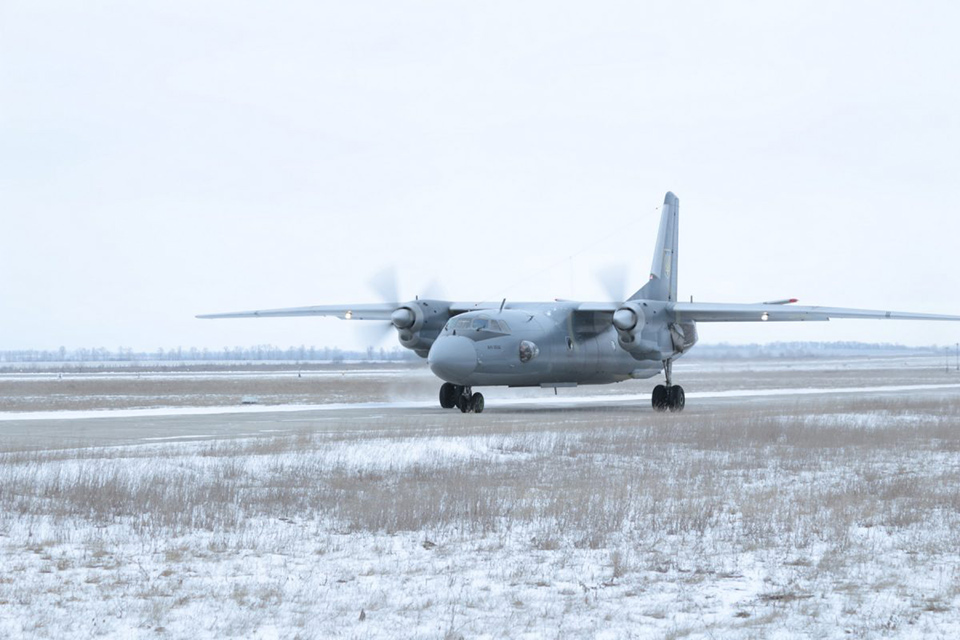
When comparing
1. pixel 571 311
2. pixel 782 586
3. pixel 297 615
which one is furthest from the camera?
pixel 571 311

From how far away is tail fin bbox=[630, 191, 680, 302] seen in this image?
38156 mm

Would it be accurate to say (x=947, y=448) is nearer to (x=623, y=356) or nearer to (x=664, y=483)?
(x=664, y=483)

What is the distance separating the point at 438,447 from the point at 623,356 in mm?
17554

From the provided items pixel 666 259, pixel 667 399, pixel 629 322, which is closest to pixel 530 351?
pixel 629 322

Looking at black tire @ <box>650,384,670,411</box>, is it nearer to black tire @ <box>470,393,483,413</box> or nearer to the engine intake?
the engine intake

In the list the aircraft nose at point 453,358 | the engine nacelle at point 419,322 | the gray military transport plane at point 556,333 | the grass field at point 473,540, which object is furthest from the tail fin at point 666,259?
the grass field at point 473,540

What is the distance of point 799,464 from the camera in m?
19.0

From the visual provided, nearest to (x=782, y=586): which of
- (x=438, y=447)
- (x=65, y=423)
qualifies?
(x=438, y=447)

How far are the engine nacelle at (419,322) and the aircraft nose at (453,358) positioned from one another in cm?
451

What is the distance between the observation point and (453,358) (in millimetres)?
30797

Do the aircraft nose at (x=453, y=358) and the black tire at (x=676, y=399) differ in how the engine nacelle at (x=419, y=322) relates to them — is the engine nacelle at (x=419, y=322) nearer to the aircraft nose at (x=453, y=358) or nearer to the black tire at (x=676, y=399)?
the aircraft nose at (x=453, y=358)

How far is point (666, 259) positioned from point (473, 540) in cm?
2926

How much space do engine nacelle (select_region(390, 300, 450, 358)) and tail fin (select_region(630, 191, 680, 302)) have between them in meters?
6.83

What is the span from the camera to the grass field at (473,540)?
8156mm
